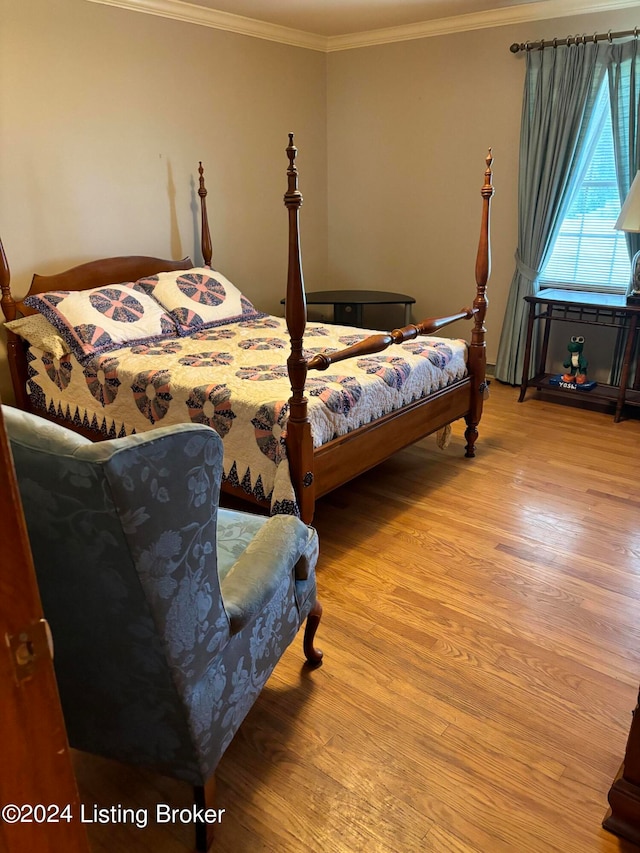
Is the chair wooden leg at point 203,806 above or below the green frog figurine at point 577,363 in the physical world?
below

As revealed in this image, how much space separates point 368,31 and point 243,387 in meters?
3.57

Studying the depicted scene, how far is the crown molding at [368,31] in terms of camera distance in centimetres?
375

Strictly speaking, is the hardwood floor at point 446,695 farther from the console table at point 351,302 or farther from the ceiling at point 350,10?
the ceiling at point 350,10

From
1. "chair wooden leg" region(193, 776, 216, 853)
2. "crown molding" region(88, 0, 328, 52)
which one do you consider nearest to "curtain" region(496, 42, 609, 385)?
"crown molding" region(88, 0, 328, 52)

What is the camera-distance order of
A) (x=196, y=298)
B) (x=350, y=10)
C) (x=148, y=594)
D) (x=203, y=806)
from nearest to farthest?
A: (x=148, y=594), (x=203, y=806), (x=196, y=298), (x=350, y=10)

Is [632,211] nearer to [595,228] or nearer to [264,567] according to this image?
[595,228]

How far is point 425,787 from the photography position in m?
1.56

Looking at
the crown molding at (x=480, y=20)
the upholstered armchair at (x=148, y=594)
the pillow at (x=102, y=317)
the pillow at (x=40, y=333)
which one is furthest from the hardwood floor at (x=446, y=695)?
the crown molding at (x=480, y=20)

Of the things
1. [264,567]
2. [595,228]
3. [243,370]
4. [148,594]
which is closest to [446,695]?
[264,567]

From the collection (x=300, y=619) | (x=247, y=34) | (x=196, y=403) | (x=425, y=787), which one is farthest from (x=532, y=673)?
(x=247, y=34)

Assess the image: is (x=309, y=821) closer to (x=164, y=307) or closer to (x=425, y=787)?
(x=425, y=787)

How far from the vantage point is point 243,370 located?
9.13 ft

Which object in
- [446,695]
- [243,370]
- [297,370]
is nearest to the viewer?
[446,695]

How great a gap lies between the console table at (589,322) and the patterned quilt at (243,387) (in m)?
1.09
